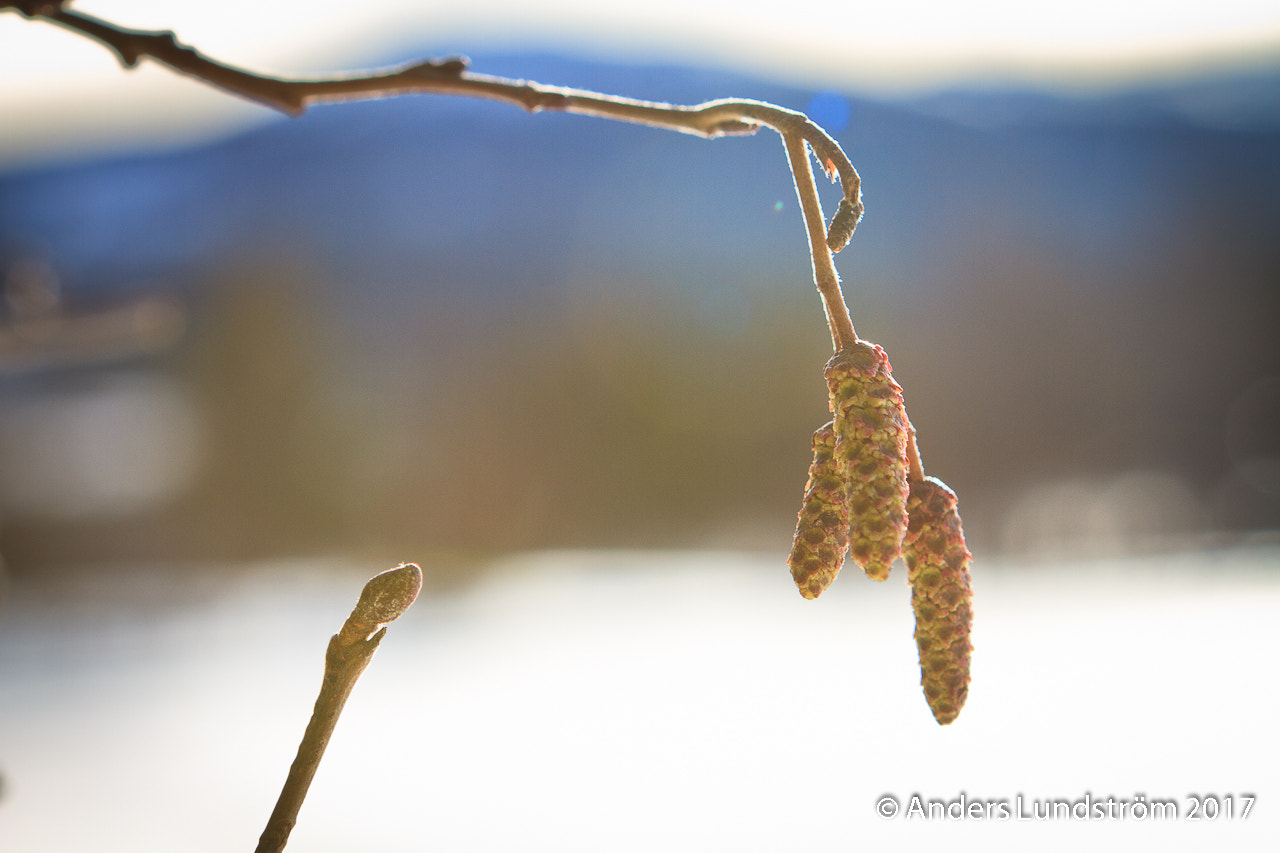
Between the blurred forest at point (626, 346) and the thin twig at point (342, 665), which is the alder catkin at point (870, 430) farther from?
the blurred forest at point (626, 346)

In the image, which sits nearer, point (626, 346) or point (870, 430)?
point (870, 430)

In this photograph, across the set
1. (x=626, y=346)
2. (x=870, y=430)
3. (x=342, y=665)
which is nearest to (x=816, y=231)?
(x=870, y=430)

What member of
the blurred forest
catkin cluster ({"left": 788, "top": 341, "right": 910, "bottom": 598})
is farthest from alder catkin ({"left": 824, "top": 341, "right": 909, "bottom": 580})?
the blurred forest

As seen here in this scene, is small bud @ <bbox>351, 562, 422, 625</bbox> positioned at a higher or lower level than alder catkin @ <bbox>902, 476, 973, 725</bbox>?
lower

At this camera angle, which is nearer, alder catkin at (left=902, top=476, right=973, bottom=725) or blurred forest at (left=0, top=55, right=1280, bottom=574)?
alder catkin at (left=902, top=476, right=973, bottom=725)

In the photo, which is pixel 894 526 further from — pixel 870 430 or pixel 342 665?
pixel 342 665

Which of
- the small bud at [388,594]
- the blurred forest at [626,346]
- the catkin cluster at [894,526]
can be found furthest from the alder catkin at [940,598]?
the blurred forest at [626,346]

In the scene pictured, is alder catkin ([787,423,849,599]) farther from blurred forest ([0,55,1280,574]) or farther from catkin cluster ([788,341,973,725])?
blurred forest ([0,55,1280,574])
